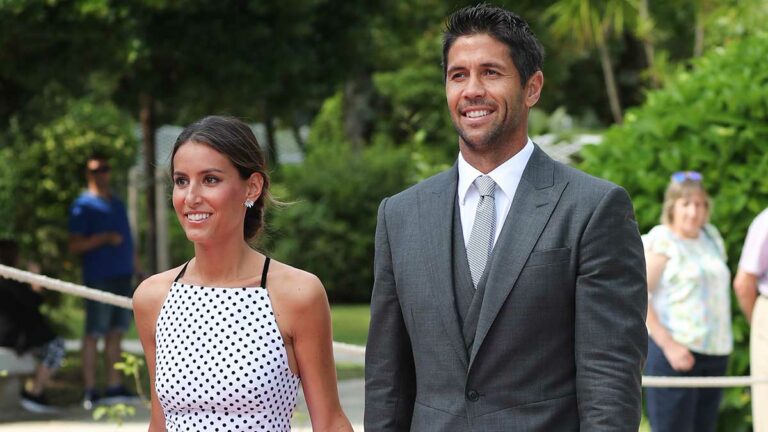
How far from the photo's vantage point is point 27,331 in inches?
404

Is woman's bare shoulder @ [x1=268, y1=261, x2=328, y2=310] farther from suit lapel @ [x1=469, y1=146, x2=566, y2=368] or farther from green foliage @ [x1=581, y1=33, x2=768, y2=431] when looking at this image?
green foliage @ [x1=581, y1=33, x2=768, y2=431]

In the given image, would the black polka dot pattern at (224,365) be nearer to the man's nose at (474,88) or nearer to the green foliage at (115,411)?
the man's nose at (474,88)

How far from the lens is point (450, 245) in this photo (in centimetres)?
343

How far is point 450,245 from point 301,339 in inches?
21.8

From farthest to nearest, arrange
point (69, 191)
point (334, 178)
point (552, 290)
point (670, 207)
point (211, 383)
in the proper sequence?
point (334, 178), point (69, 191), point (670, 207), point (211, 383), point (552, 290)

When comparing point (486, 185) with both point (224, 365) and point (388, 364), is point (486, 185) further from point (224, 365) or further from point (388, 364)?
point (224, 365)

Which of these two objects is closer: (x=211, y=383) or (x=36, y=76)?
(x=211, y=383)

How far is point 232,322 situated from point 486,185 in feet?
2.72

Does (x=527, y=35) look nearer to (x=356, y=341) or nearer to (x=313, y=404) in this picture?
(x=313, y=404)

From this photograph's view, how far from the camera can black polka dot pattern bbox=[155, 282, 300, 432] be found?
3.66 m

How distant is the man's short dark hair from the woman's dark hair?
0.64m

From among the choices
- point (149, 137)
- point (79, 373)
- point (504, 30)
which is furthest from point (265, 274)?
point (149, 137)

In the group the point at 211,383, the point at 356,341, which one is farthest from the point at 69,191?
the point at 211,383

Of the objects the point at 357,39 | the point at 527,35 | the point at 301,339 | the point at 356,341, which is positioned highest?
the point at 357,39
